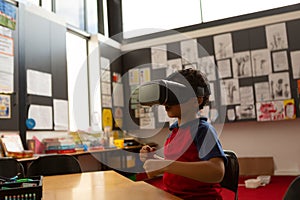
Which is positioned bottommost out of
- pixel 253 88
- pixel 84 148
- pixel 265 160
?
pixel 265 160

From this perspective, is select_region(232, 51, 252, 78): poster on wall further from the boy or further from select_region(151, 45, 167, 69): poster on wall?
the boy

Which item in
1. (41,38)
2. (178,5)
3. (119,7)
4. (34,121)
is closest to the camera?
(34,121)

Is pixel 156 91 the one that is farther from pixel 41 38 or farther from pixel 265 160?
pixel 265 160

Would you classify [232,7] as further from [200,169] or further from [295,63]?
[200,169]

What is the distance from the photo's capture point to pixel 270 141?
440cm

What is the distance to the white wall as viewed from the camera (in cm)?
427

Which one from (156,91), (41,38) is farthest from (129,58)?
(156,91)

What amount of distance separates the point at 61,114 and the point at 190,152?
302 cm

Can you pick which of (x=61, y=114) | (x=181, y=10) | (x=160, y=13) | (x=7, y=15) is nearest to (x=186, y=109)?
(x=7, y=15)

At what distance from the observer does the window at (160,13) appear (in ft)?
16.6

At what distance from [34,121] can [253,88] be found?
291 cm

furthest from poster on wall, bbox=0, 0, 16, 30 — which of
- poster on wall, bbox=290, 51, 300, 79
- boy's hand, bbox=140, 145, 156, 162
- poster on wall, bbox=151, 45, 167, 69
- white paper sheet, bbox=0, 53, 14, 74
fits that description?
poster on wall, bbox=290, 51, 300, 79

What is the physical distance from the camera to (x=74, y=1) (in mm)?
4707

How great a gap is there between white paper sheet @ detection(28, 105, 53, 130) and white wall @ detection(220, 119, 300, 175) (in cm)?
249
